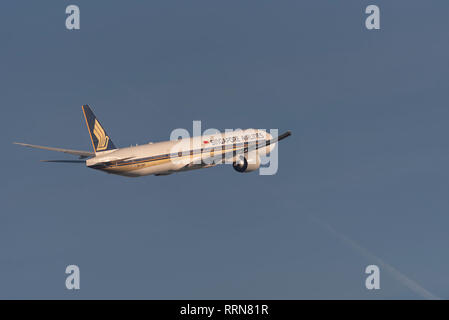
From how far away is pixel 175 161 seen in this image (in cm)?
11338

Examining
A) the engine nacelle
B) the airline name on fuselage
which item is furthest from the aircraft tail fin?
the engine nacelle

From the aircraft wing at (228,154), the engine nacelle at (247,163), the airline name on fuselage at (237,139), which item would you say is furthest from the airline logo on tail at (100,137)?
the engine nacelle at (247,163)

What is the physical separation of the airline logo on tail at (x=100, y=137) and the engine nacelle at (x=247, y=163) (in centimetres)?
Answer: 1858

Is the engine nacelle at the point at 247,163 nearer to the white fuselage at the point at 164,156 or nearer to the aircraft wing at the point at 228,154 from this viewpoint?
the aircraft wing at the point at 228,154

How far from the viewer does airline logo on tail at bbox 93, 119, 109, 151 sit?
112m

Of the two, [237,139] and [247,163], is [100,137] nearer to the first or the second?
[237,139]

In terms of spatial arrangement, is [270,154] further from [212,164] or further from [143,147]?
[143,147]

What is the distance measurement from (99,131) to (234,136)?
19096mm

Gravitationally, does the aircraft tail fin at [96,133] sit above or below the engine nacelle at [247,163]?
above

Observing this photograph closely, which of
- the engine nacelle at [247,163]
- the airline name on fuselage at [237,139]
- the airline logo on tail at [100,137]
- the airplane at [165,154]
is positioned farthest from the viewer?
the engine nacelle at [247,163]

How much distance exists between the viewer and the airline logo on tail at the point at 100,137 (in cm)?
11241
